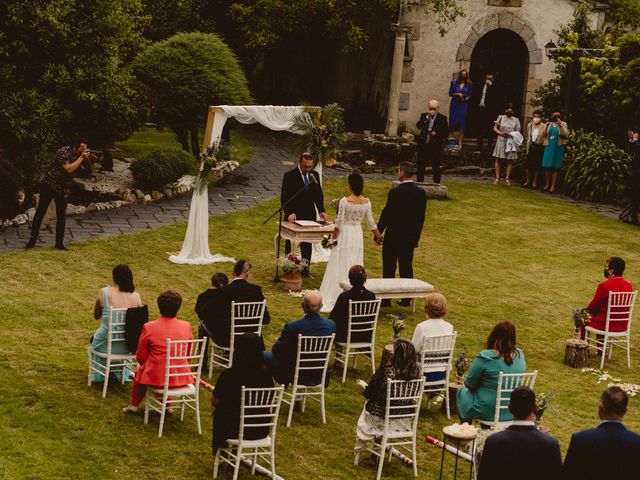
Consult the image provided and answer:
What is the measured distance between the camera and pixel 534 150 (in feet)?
78.4

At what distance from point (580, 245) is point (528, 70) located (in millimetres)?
8341

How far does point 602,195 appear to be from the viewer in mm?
23656

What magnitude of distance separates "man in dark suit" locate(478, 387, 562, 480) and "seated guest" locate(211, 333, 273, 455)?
98.2 inches

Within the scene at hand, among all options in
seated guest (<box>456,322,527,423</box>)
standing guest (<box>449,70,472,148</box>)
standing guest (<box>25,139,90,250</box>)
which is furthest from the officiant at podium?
standing guest (<box>449,70,472,148</box>)

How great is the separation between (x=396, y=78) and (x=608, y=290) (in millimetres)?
12319

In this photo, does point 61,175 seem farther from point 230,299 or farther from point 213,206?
point 230,299

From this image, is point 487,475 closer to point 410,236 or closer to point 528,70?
point 410,236

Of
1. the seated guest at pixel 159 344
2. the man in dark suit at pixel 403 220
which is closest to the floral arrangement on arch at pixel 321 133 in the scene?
the man in dark suit at pixel 403 220

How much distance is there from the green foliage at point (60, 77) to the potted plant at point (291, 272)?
6.26 m

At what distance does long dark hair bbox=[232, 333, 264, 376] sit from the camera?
8859 mm

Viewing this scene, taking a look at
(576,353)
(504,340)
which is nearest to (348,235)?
(576,353)

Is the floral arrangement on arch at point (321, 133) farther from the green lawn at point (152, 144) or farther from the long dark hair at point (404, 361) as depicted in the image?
the long dark hair at point (404, 361)

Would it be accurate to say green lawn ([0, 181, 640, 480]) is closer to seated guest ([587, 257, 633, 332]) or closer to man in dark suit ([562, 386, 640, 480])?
seated guest ([587, 257, 633, 332])

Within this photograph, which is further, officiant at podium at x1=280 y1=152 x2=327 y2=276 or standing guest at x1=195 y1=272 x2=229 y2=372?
officiant at podium at x1=280 y1=152 x2=327 y2=276
